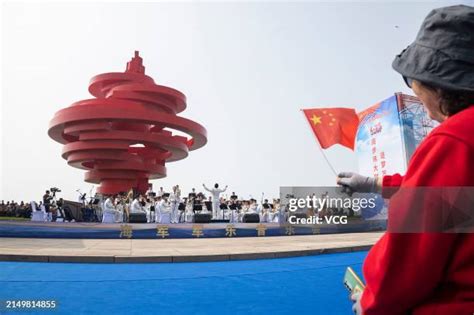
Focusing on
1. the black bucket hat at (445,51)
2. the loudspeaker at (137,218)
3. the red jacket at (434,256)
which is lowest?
the loudspeaker at (137,218)

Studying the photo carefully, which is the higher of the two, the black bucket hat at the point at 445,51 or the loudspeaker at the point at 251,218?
the black bucket hat at the point at 445,51

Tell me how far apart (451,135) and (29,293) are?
15.7ft

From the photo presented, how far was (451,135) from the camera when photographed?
893mm

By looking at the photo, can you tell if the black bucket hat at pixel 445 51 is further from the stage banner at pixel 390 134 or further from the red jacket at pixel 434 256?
the stage banner at pixel 390 134

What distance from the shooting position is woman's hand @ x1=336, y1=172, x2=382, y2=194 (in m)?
1.59

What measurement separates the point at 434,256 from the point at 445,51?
0.53 m

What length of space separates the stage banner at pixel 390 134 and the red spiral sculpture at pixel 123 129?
1117 cm

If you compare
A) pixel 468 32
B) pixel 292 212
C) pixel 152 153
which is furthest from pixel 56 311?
pixel 152 153

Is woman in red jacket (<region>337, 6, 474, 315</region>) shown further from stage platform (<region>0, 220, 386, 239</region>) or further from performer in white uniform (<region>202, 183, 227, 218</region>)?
performer in white uniform (<region>202, 183, 227, 218</region>)

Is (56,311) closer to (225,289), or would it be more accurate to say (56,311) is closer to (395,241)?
(225,289)

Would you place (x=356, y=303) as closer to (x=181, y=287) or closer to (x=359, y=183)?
(x=359, y=183)

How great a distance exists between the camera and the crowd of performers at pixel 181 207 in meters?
17.8

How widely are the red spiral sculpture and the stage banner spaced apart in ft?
36.7

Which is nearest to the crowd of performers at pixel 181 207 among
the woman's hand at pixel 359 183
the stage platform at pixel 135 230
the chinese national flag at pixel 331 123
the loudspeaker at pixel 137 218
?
the loudspeaker at pixel 137 218
